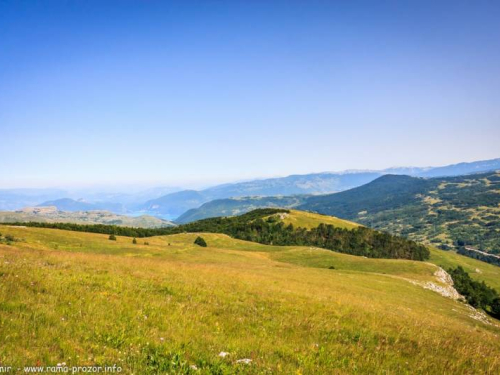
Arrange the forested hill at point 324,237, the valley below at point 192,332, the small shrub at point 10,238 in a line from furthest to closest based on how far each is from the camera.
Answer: the forested hill at point 324,237
the small shrub at point 10,238
the valley below at point 192,332

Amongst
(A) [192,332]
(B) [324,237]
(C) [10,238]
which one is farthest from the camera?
(B) [324,237]

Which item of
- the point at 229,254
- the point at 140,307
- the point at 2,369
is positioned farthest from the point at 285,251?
the point at 2,369

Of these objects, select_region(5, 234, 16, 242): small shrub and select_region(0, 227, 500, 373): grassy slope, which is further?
select_region(5, 234, 16, 242): small shrub

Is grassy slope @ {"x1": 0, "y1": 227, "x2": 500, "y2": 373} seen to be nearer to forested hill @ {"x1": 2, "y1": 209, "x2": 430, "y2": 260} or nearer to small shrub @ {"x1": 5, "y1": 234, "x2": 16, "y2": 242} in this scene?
small shrub @ {"x1": 5, "y1": 234, "x2": 16, "y2": 242}

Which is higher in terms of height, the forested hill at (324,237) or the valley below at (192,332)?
the valley below at (192,332)

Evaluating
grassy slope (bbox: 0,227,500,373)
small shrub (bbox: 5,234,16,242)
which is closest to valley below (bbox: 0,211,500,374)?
grassy slope (bbox: 0,227,500,373)

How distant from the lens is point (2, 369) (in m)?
5.89

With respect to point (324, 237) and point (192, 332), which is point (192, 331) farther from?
point (324, 237)

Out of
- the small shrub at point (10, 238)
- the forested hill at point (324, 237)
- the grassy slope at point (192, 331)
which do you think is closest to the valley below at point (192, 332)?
the grassy slope at point (192, 331)

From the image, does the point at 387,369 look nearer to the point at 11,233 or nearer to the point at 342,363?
the point at 342,363

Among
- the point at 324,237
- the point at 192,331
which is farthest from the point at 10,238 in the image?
the point at 324,237

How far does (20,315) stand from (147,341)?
12.3 ft

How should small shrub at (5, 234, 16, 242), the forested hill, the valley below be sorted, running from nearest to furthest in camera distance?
the valley below < small shrub at (5, 234, 16, 242) < the forested hill

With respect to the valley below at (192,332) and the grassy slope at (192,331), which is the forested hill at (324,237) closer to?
the grassy slope at (192,331)
